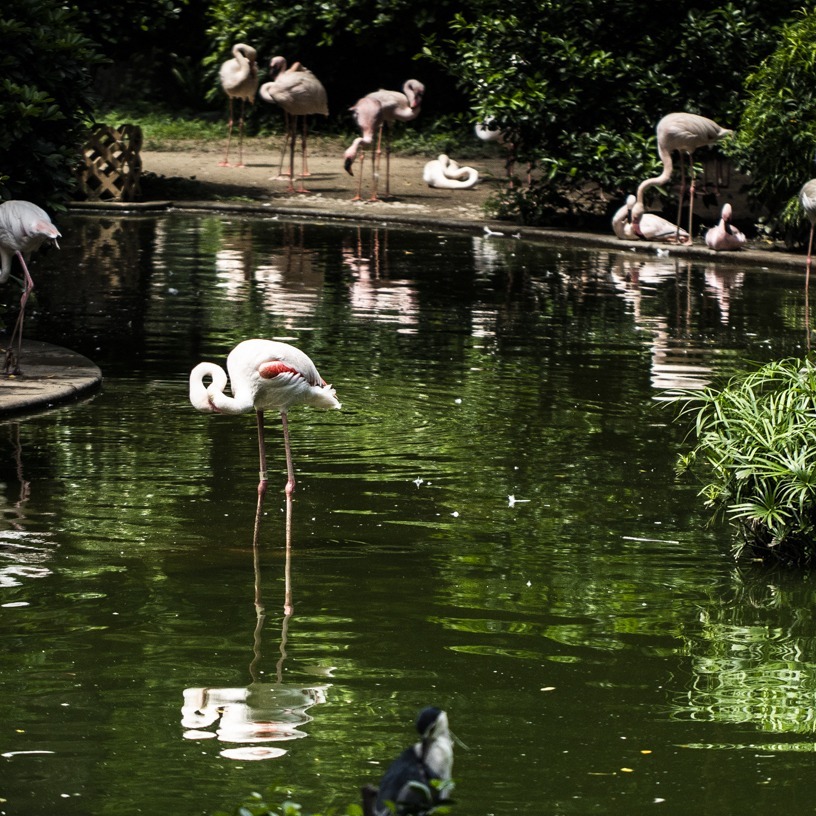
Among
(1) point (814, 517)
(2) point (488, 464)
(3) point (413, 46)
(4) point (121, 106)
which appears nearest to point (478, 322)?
(2) point (488, 464)

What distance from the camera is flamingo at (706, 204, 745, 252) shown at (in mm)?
18750

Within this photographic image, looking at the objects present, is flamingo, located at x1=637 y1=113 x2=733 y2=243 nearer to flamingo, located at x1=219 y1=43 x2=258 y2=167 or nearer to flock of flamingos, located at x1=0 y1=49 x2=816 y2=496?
flock of flamingos, located at x1=0 y1=49 x2=816 y2=496

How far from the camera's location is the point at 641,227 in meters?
19.9

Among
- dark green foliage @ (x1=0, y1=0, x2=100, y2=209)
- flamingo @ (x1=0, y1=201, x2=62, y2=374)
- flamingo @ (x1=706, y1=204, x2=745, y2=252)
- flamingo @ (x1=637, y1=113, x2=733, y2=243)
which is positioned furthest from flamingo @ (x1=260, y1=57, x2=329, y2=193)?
flamingo @ (x1=0, y1=201, x2=62, y2=374)

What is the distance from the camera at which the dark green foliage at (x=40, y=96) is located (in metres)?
11.5

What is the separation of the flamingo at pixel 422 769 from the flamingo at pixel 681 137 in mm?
16892

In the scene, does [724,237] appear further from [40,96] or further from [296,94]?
[40,96]

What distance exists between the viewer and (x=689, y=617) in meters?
6.86

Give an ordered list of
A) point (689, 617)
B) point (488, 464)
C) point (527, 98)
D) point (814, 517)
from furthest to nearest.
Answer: point (527, 98), point (488, 464), point (814, 517), point (689, 617)

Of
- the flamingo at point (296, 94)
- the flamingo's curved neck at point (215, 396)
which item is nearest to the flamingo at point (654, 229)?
the flamingo at point (296, 94)

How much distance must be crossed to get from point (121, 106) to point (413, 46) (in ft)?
23.7

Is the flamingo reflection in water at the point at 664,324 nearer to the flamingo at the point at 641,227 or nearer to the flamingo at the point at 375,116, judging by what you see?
the flamingo at the point at 641,227

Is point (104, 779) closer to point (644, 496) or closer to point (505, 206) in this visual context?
point (644, 496)

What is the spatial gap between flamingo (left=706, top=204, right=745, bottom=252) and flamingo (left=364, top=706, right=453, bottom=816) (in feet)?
51.7
